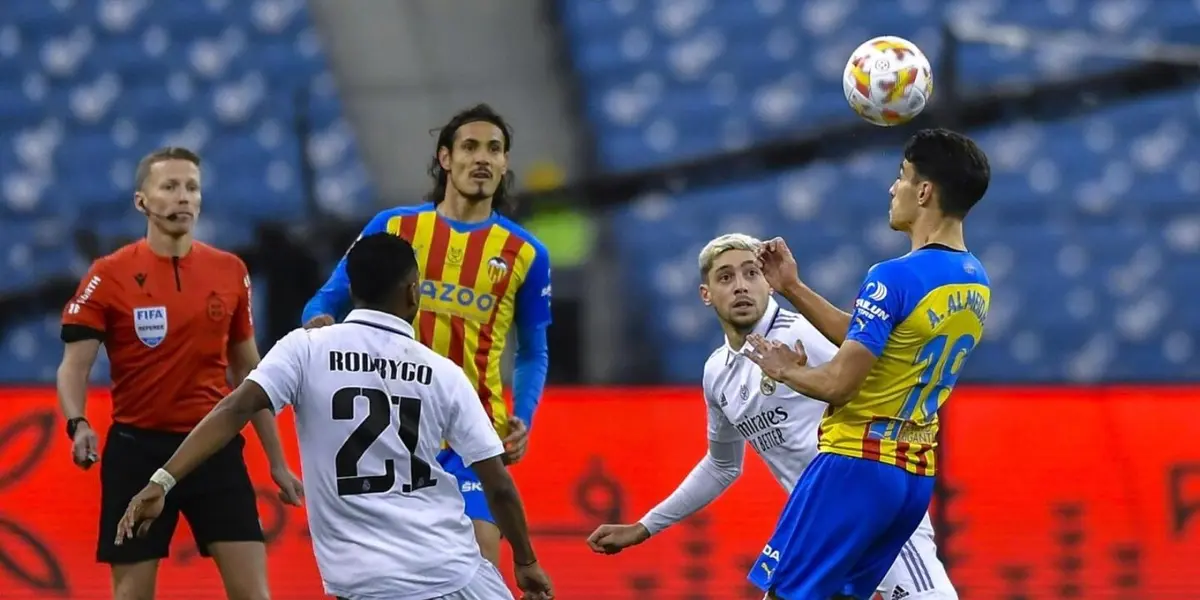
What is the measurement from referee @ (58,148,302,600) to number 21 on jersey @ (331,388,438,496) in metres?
1.72

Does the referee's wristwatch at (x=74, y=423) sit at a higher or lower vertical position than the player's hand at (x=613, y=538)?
higher

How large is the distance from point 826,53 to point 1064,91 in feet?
5.88

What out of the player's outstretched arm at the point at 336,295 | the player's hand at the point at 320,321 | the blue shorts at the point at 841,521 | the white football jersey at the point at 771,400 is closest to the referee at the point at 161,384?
the player's outstretched arm at the point at 336,295

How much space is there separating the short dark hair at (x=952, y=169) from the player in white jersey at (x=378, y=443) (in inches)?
59.1

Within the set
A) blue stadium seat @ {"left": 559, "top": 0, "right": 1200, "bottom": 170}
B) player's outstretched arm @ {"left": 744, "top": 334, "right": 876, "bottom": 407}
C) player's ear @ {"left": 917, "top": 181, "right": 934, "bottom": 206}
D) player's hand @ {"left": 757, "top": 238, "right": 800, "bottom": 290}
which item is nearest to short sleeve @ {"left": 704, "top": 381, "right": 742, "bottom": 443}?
player's hand @ {"left": 757, "top": 238, "right": 800, "bottom": 290}

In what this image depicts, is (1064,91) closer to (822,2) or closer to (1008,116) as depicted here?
(1008,116)

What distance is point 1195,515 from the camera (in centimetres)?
785

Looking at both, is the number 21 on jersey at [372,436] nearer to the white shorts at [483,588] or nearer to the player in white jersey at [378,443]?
the player in white jersey at [378,443]

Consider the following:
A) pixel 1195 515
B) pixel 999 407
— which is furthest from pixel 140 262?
pixel 1195 515

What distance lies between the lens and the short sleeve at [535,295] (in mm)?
5938

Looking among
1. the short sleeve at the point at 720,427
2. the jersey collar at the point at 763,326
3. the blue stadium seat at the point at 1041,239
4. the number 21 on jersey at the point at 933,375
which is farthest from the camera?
the blue stadium seat at the point at 1041,239

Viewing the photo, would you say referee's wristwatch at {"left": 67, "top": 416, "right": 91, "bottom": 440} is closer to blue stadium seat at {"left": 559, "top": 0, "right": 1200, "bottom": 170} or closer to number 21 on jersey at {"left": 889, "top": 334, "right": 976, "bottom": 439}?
number 21 on jersey at {"left": 889, "top": 334, "right": 976, "bottom": 439}

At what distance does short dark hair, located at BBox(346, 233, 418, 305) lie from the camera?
4.51 meters

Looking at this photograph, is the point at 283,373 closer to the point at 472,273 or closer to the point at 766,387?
the point at 472,273
